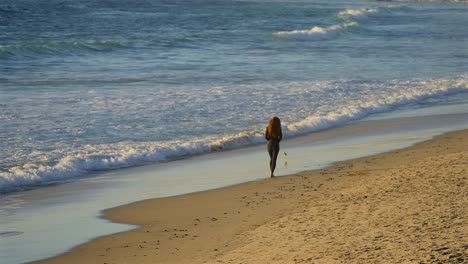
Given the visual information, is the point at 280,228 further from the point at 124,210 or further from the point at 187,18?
the point at 187,18

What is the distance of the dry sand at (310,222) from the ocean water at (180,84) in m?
3.42

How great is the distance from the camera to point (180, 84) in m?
26.8

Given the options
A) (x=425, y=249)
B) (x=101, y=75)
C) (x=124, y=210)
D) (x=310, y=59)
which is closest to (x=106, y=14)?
(x=310, y=59)

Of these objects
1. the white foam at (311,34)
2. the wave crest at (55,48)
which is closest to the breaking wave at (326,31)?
the white foam at (311,34)

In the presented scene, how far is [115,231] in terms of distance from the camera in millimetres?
11078

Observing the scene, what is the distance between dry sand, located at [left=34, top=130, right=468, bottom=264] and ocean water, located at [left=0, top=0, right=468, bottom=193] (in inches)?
135

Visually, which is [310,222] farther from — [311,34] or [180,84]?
[311,34]

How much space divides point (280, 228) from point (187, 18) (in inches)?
2084

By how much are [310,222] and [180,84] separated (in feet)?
54.1

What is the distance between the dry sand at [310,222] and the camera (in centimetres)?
921

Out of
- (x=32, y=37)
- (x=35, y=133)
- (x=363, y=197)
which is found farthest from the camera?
(x=32, y=37)

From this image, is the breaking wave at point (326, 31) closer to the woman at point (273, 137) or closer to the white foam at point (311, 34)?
the white foam at point (311, 34)

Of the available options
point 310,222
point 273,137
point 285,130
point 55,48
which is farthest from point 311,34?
point 310,222

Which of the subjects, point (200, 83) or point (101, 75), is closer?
point (200, 83)
